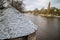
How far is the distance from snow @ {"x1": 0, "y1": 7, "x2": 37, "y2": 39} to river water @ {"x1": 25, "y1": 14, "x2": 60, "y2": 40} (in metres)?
0.75

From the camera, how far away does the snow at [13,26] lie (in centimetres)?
161

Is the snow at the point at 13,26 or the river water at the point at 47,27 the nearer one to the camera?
the snow at the point at 13,26

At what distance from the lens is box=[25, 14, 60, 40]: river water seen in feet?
8.47

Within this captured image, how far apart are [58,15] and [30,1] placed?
0.62 metres

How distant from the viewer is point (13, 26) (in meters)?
1.69

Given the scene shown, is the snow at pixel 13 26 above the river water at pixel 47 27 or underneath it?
above

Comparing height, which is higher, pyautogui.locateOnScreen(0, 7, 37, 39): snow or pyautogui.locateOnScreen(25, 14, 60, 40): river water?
pyautogui.locateOnScreen(0, 7, 37, 39): snow

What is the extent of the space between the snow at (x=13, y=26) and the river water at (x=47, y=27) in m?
0.75

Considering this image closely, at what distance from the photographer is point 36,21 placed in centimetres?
268

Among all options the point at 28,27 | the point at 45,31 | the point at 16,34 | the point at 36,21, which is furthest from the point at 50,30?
the point at 16,34

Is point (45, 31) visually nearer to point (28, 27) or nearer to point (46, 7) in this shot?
point (46, 7)

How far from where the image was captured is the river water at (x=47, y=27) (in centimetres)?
258

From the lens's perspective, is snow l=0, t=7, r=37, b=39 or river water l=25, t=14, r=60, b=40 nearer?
snow l=0, t=7, r=37, b=39

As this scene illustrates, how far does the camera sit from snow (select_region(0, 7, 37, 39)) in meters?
1.61
